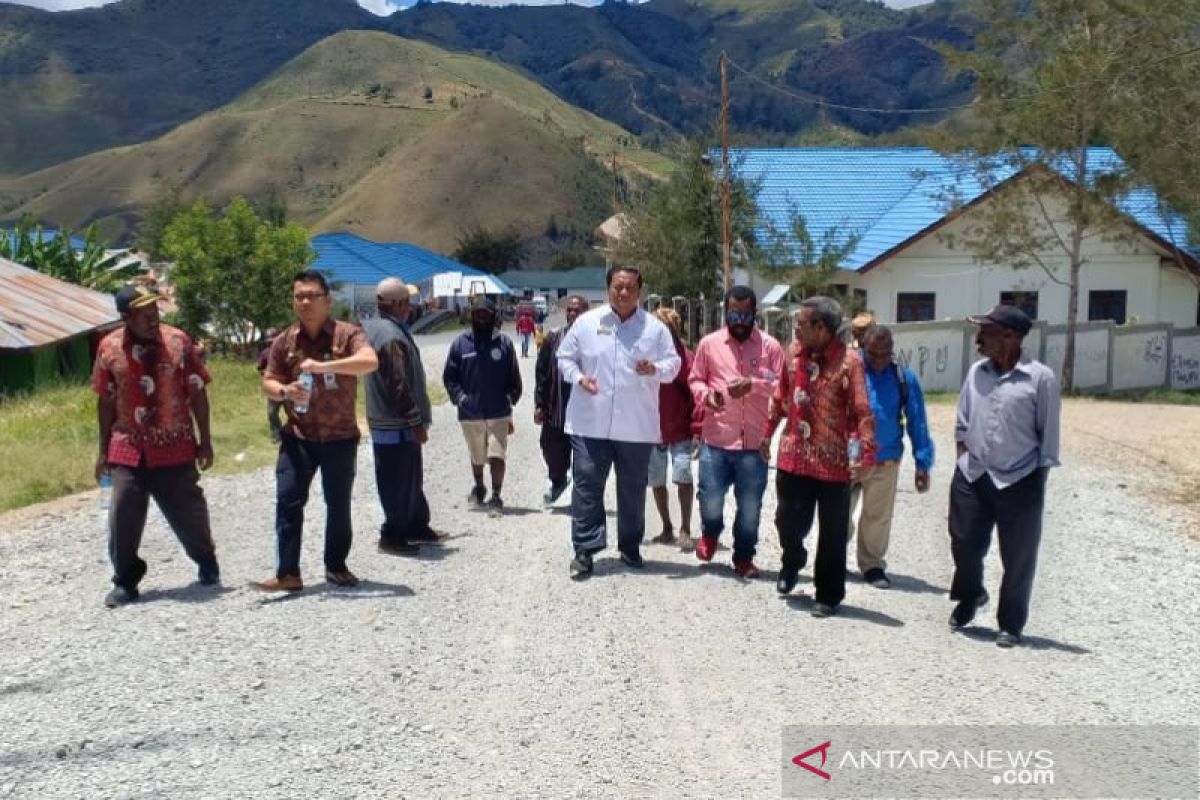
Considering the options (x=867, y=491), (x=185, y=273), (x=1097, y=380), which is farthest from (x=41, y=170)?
(x=867, y=491)

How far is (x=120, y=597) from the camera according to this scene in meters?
6.65

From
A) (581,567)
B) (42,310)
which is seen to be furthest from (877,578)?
(42,310)

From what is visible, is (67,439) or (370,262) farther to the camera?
(370,262)

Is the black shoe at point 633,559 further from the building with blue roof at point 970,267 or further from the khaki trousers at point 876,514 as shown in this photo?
the building with blue roof at point 970,267

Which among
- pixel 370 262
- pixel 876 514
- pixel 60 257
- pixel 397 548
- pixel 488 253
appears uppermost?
pixel 488 253

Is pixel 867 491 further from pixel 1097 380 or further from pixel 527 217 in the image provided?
pixel 527 217

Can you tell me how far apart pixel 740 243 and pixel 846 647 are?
88.7 feet

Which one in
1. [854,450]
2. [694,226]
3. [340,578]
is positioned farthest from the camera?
[694,226]

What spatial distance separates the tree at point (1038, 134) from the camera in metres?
22.7

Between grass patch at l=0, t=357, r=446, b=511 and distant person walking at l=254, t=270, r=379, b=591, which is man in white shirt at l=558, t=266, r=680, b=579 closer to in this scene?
distant person walking at l=254, t=270, r=379, b=591

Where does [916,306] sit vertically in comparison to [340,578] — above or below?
above

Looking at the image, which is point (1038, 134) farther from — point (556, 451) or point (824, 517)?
point (824, 517)

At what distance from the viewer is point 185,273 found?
109 ft

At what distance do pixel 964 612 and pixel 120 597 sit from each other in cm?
474
